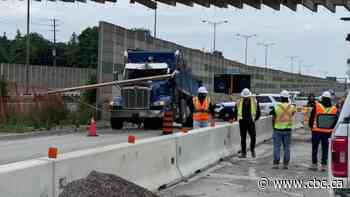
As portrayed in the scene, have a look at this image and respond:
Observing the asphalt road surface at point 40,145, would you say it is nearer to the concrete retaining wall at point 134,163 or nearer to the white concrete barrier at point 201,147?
the white concrete barrier at point 201,147

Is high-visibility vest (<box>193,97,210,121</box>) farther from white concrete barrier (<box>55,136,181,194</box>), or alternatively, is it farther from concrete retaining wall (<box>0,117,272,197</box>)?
white concrete barrier (<box>55,136,181,194</box>)

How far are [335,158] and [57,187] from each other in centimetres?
312

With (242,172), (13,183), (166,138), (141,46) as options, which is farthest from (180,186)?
(141,46)

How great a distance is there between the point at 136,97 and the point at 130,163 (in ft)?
54.5

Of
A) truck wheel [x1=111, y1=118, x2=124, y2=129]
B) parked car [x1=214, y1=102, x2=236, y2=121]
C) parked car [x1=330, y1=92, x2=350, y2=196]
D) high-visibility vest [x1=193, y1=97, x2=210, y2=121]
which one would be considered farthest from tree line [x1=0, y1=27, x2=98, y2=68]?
parked car [x1=330, y1=92, x2=350, y2=196]

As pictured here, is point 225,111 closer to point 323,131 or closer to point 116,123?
point 116,123

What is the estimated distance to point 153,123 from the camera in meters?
26.6

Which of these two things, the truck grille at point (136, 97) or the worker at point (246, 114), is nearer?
the worker at point (246, 114)

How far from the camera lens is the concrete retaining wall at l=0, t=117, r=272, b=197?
21.2ft

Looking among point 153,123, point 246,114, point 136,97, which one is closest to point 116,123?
point 153,123

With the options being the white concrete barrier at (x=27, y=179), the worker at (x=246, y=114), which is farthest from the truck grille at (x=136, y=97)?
the white concrete barrier at (x=27, y=179)

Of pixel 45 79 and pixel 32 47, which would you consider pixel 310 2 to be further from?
pixel 32 47

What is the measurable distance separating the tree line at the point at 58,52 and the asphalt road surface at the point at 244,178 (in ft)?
357

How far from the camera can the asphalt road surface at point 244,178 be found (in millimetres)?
10375
